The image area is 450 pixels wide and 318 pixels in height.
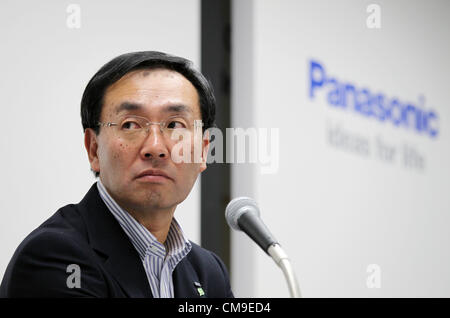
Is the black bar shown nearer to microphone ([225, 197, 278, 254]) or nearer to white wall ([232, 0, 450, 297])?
white wall ([232, 0, 450, 297])

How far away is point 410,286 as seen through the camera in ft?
15.1

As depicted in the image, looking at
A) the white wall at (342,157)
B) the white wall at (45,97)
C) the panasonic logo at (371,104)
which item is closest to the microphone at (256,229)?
the white wall at (45,97)

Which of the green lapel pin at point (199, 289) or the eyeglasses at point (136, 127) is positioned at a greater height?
the eyeglasses at point (136, 127)

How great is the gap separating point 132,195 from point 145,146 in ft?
0.44

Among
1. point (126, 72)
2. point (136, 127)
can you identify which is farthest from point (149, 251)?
point (126, 72)

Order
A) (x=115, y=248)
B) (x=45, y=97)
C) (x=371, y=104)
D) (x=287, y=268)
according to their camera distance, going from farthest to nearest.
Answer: (x=371, y=104)
(x=45, y=97)
(x=115, y=248)
(x=287, y=268)

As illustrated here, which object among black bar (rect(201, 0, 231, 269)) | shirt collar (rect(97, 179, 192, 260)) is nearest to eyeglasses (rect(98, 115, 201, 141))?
shirt collar (rect(97, 179, 192, 260))

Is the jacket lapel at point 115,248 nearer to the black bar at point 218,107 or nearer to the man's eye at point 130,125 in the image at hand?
the man's eye at point 130,125

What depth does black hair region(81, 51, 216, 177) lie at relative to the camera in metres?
1.73

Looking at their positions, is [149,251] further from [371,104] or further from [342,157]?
[371,104]

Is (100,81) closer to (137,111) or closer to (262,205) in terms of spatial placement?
(137,111)

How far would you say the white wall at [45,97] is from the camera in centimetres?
257

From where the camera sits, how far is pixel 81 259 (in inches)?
59.1

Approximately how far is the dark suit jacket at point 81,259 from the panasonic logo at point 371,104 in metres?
→ 2.50
